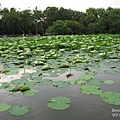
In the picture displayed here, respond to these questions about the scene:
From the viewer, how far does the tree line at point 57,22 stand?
33.2m

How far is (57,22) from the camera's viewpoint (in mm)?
31266

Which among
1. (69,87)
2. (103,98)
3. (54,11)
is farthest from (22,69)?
(54,11)

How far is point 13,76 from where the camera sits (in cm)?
366

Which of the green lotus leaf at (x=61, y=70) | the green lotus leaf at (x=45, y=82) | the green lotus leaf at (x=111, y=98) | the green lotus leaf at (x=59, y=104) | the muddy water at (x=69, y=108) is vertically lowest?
the muddy water at (x=69, y=108)

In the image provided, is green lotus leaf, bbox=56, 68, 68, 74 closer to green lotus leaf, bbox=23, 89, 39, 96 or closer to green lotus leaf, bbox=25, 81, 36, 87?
green lotus leaf, bbox=25, 81, 36, 87

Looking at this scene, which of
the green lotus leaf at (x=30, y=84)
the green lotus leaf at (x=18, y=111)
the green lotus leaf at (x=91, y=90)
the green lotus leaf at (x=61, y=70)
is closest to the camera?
the green lotus leaf at (x=18, y=111)

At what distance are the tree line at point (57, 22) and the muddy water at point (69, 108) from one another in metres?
28.4

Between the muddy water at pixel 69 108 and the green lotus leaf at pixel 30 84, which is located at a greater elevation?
the green lotus leaf at pixel 30 84

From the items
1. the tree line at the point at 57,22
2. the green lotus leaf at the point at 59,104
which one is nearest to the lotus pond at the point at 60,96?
the green lotus leaf at the point at 59,104

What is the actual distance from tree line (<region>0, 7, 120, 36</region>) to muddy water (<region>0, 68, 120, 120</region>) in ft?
93.1

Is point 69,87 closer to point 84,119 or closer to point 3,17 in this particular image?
point 84,119

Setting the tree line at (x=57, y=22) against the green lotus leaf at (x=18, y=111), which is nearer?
the green lotus leaf at (x=18, y=111)

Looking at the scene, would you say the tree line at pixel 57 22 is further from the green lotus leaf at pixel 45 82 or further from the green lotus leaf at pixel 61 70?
the green lotus leaf at pixel 45 82

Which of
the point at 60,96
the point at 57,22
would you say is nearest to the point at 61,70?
the point at 60,96
